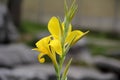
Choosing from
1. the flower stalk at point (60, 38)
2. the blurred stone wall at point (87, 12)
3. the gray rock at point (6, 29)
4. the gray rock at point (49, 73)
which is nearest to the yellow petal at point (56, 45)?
the flower stalk at point (60, 38)

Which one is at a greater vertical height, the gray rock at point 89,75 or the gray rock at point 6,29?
the gray rock at point 6,29

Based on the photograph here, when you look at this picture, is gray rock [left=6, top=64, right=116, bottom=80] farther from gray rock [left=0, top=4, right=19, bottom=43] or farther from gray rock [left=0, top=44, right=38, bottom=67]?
gray rock [left=0, top=4, right=19, bottom=43]

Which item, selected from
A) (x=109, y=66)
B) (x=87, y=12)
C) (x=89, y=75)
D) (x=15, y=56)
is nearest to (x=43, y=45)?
(x=89, y=75)

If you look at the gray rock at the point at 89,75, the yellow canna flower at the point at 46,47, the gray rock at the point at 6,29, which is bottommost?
the gray rock at the point at 89,75

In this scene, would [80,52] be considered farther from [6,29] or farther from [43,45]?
[43,45]

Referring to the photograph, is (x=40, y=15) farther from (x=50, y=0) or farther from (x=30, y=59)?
(x=30, y=59)

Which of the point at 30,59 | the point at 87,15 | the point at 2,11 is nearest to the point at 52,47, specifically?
the point at 30,59

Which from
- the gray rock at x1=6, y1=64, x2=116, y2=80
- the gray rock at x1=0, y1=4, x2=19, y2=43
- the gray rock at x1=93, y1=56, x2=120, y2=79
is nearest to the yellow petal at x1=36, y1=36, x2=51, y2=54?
the gray rock at x1=6, y1=64, x2=116, y2=80

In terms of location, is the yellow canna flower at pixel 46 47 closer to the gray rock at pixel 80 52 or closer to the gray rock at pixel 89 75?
the gray rock at pixel 89 75
